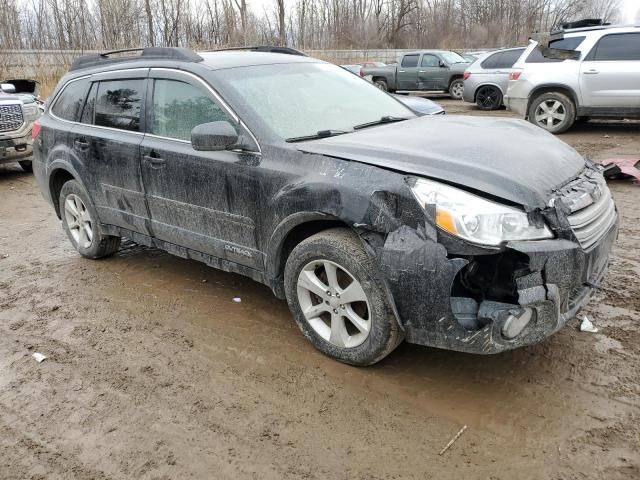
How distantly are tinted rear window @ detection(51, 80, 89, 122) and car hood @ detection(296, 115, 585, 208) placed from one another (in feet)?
8.74

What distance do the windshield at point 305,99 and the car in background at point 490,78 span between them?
1142cm

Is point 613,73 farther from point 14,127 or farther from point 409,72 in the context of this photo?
point 409,72

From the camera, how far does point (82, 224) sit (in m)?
5.37

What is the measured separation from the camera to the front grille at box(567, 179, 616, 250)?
286 centimetres

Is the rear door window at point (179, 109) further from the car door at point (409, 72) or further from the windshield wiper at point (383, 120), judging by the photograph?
the car door at point (409, 72)

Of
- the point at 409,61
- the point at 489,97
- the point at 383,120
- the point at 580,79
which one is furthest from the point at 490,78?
the point at 383,120

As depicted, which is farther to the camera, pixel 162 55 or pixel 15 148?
pixel 15 148

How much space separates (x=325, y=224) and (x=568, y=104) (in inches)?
345

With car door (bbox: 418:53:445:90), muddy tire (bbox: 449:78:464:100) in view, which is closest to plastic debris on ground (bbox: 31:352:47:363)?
muddy tire (bbox: 449:78:464:100)

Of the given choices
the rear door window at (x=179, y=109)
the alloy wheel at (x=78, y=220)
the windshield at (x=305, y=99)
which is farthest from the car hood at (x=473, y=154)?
the alloy wheel at (x=78, y=220)

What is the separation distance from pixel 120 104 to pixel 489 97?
41.4 feet

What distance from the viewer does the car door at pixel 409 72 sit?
1988 centimetres

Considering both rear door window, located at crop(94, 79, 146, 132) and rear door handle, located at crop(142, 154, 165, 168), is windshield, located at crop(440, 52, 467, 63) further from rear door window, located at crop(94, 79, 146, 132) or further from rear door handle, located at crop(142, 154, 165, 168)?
rear door handle, located at crop(142, 154, 165, 168)

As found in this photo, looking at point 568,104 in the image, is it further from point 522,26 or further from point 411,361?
point 522,26
